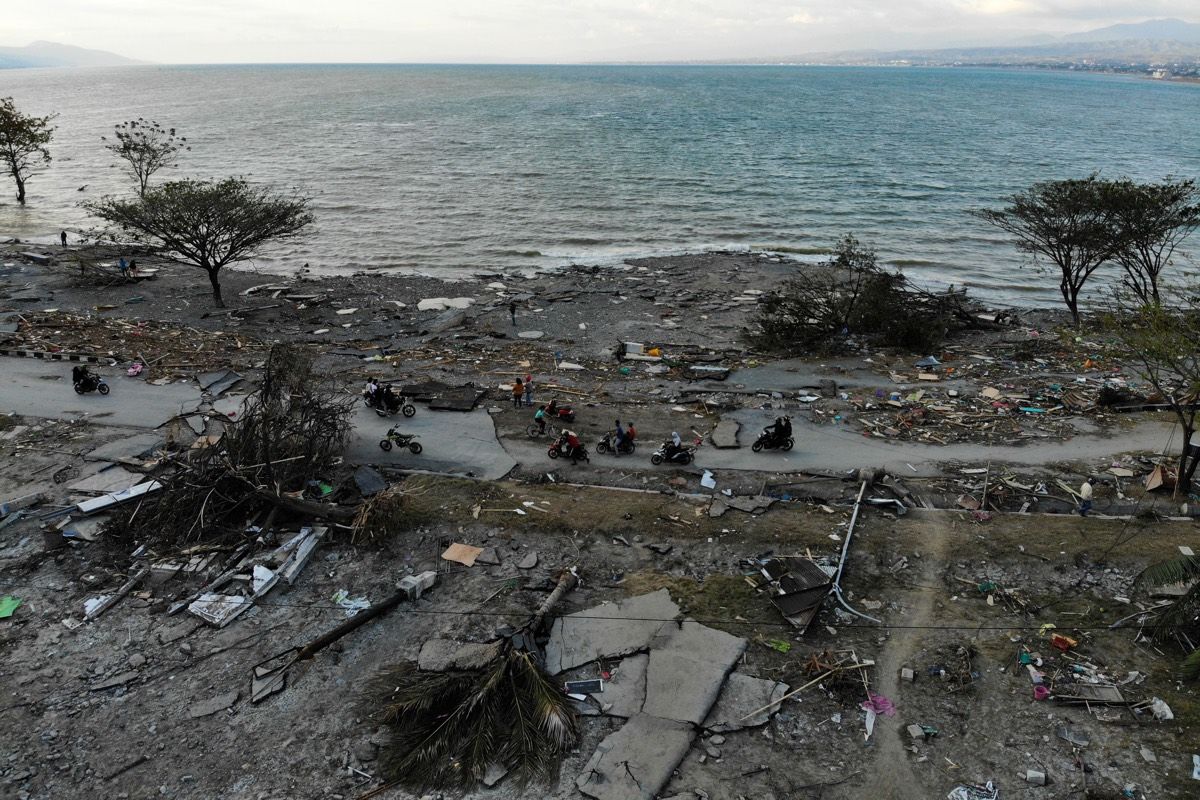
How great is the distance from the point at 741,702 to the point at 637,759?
1689mm

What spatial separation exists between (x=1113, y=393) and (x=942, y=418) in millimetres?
4646

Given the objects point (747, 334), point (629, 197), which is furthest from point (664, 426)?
point (629, 197)

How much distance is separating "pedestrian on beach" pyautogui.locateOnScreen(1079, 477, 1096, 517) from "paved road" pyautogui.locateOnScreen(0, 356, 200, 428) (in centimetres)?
2043

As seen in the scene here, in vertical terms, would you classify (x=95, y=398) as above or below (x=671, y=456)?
above

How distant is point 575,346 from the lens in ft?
81.8

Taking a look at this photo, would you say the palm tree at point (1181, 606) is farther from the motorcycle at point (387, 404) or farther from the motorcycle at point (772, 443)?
the motorcycle at point (387, 404)

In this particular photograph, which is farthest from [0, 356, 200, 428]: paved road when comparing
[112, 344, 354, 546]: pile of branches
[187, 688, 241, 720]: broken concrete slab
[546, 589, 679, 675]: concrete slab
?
[546, 589, 679, 675]: concrete slab

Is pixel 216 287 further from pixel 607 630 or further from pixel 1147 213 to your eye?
pixel 1147 213

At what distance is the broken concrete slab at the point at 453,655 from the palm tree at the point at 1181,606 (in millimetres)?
9464

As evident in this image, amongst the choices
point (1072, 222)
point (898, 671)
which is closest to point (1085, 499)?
point (898, 671)

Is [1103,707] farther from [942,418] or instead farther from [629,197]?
[629,197]

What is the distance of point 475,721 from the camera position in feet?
29.7

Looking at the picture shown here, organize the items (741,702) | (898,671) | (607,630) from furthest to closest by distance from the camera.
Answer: (607,630)
(898,671)
(741,702)

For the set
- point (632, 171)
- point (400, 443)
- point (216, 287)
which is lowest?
point (400, 443)
